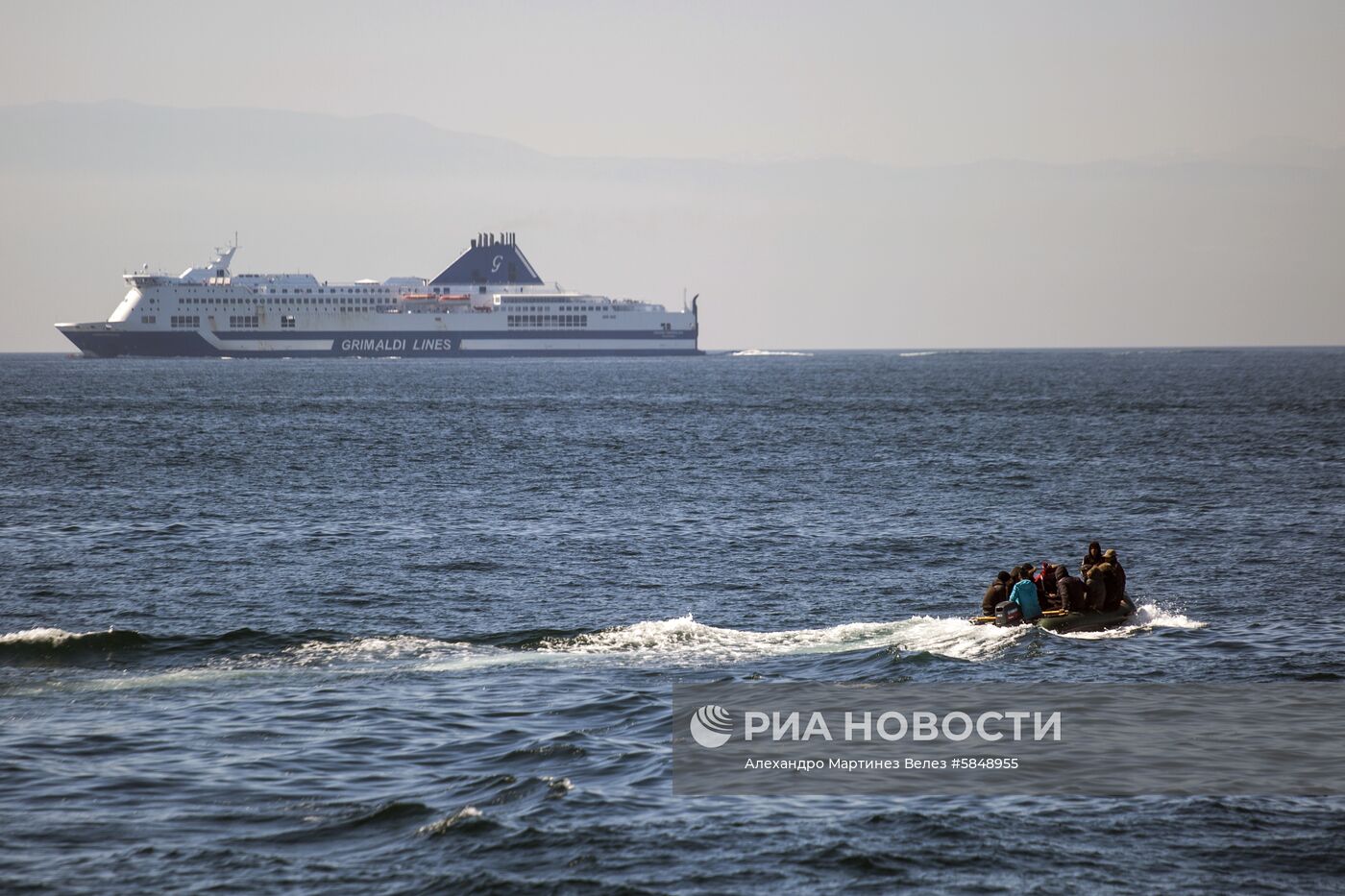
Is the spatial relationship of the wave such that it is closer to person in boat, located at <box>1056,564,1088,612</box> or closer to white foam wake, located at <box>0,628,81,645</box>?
white foam wake, located at <box>0,628,81,645</box>

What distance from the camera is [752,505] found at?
50.7m

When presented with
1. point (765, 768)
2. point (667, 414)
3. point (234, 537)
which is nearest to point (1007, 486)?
point (234, 537)

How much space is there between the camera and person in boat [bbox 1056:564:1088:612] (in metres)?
27.5

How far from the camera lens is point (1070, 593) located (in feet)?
90.6

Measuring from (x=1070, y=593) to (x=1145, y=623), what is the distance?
185 centimetres

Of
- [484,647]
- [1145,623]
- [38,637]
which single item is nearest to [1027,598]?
[1145,623]

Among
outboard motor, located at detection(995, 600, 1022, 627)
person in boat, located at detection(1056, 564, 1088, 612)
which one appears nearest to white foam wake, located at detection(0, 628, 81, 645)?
outboard motor, located at detection(995, 600, 1022, 627)

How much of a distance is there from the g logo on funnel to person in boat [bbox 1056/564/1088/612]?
29.6 ft

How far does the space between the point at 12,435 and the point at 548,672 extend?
66.4 metres

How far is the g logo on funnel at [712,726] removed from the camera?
2014 centimetres

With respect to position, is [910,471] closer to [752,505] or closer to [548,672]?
[752,505]

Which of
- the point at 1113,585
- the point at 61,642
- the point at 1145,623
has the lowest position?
the point at 1145,623

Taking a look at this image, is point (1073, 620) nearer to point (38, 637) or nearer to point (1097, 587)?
point (1097, 587)

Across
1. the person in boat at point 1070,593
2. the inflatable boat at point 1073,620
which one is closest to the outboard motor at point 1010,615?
the inflatable boat at point 1073,620
